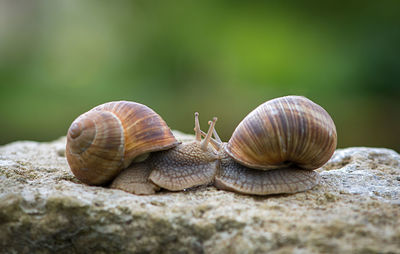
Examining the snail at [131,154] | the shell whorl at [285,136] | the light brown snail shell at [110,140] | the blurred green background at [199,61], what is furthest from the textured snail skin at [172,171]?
the blurred green background at [199,61]

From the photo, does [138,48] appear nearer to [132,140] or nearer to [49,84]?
[49,84]

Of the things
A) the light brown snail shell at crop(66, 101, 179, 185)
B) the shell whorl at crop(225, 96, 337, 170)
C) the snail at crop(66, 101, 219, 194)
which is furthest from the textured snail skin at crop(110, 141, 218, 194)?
the shell whorl at crop(225, 96, 337, 170)

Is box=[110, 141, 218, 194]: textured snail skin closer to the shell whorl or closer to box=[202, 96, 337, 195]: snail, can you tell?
box=[202, 96, 337, 195]: snail

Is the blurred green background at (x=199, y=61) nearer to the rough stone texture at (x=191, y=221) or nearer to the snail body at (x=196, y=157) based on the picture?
the snail body at (x=196, y=157)

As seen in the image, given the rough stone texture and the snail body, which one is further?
the snail body

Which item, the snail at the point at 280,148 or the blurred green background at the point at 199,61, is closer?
the snail at the point at 280,148

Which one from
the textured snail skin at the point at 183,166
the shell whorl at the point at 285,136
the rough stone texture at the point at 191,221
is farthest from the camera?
the textured snail skin at the point at 183,166
